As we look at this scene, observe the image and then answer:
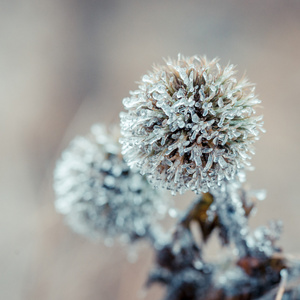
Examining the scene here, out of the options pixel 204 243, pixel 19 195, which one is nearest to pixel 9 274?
pixel 19 195

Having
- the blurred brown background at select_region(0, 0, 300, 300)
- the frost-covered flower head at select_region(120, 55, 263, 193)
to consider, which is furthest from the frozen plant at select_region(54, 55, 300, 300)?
the blurred brown background at select_region(0, 0, 300, 300)

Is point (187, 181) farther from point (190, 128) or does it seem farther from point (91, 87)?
point (91, 87)

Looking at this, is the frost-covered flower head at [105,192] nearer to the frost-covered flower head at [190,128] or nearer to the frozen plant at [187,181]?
the frozen plant at [187,181]

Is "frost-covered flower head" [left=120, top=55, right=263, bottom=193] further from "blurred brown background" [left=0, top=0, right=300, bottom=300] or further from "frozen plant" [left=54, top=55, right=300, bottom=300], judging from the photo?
"blurred brown background" [left=0, top=0, right=300, bottom=300]

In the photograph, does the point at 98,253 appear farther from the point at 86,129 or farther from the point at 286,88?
the point at 286,88

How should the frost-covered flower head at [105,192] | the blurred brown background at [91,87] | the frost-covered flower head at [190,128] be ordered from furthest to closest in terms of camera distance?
the blurred brown background at [91,87] < the frost-covered flower head at [105,192] < the frost-covered flower head at [190,128]

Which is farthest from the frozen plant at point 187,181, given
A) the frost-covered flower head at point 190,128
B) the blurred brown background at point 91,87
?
the blurred brown background at point 91,87
